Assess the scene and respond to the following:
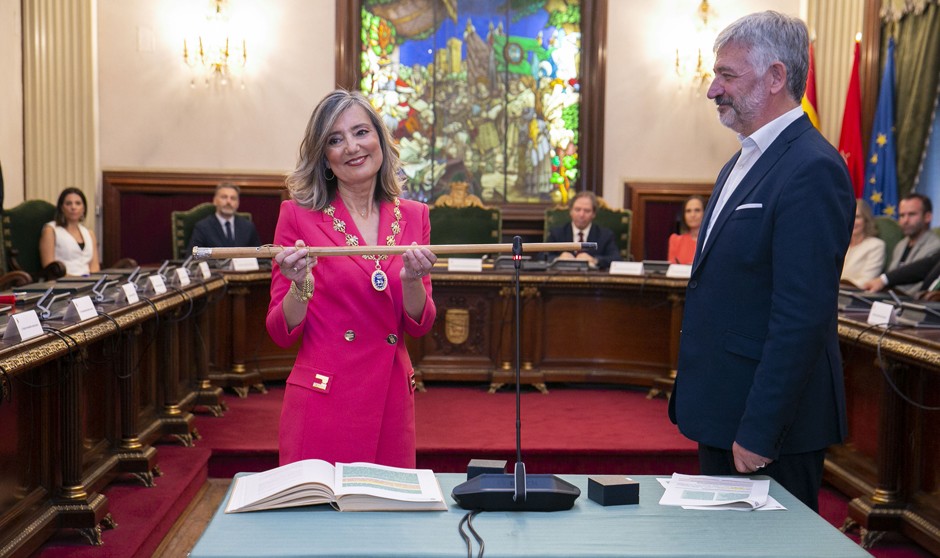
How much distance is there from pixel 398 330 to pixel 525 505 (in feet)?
2.15

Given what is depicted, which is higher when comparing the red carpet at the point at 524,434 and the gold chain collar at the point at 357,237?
the gold chain collar at the point at 357,237

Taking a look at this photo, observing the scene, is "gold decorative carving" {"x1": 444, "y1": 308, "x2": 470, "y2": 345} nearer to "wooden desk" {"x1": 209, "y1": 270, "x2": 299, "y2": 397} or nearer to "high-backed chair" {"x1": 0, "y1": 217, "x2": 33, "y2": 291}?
"wooden desk" {"x1": 209, "y1": 270, "x2": 299, "y2": 397}

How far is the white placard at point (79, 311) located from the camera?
126 inches

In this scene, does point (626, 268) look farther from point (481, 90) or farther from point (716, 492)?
point (716, 492)

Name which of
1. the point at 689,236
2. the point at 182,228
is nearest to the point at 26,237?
the point at 182,228

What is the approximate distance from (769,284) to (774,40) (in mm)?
451

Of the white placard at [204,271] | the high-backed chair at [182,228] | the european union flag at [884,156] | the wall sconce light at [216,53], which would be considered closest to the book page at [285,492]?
the white placard at [204,271]

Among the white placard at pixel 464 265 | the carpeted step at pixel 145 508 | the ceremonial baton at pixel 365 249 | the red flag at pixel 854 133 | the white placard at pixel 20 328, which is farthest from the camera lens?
the red flag at pixel 854 133

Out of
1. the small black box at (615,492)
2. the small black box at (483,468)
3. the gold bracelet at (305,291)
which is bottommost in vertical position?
the small black box at (615,492)

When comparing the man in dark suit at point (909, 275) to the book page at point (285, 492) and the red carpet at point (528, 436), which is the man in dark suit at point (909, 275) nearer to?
the red carpet at point (528, 436)

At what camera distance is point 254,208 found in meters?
8.06

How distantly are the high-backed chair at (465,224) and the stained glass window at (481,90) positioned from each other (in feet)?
4.05

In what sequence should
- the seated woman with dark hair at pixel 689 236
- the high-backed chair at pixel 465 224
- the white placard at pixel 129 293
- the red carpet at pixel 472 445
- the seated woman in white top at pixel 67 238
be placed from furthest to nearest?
the high-backed chair at pixel 465 224, the seated woman with dark hair at pixel 689 236, the seated woman in white top at pixel 67 238, the white placard at pixel 129 293, the red carpet at pixel 472 445

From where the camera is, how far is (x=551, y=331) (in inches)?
228
